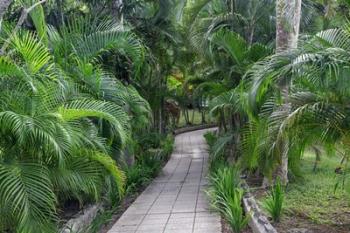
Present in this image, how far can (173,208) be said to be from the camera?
891cm

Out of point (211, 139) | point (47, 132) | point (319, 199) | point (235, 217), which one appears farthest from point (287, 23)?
point (211, 139)

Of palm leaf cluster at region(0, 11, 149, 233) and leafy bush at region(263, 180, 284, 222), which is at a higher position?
palm leaf cluster at region(0, 11, 149, 233)

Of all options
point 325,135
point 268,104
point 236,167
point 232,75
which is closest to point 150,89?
point 232,75

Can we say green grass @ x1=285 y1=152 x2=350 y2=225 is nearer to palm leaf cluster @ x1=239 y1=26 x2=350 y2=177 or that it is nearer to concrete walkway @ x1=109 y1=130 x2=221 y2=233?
palm leaf cluster @ x1=239 y1=26 x2=350 y2=177

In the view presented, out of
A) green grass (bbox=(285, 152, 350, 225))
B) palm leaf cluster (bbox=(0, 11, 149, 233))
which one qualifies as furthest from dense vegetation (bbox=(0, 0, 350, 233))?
green grass (bbox=(285, 152, 350, 225))

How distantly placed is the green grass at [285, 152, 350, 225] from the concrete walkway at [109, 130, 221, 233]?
4.61 ft

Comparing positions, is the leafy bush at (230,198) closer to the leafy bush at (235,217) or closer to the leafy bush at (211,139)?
the leafy bush at (235,217)

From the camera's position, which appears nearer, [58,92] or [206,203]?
[58,92]

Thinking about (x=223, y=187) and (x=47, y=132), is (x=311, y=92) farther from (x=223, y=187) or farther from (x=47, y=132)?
(x=47, y=132)

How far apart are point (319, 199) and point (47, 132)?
5315 millimetres

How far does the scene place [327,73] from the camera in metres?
5.68

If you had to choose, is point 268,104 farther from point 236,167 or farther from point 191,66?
point 191,66

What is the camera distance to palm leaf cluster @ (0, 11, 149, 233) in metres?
Answer: 5.22

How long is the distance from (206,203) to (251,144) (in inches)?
68.0
